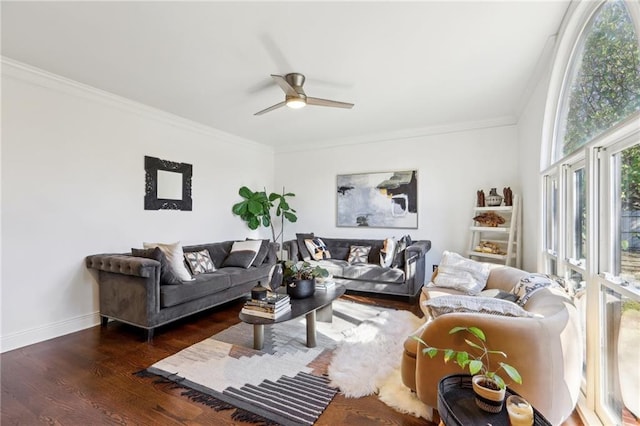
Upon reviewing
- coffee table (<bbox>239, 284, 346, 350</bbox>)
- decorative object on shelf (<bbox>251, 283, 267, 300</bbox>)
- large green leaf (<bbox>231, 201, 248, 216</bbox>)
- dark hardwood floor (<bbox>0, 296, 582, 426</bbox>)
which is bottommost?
dark hardwood floor (<bbox>0, 296, 582, 426</bbox>)

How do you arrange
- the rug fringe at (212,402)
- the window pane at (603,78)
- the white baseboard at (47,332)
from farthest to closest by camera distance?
the white baseboard at (47,332), the rug fringe at (212,402), the window pane at (603,78)

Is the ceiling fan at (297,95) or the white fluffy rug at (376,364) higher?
the ceiling fan at (297,95)

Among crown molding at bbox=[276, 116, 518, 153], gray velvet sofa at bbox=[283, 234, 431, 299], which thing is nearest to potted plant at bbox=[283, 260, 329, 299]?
gray velvet sofa at bbox=[283, 234, 431, 299]

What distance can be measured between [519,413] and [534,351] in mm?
437

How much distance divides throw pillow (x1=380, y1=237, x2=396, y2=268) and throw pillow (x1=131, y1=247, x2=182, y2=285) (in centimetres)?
269

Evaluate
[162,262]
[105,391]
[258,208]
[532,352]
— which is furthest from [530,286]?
[258,208]

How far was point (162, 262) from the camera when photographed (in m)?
2.95

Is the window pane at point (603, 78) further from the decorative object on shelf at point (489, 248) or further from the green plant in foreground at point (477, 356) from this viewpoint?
the decorative object on shelf at point (489, 248)

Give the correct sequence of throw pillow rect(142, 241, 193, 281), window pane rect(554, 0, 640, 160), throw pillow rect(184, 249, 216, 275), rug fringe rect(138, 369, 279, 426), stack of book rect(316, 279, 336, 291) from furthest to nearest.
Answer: throw pillow rect(184, 249, 216, 275), throw pillow rect(142, 241, 193, 281), stack of book rect(316, 279, 336, 291), rug fringe rect(138, 369, 279, 426), window pane rect(554, 0, 640, 160)

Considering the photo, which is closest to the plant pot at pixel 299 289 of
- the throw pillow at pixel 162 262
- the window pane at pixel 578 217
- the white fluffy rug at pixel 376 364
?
the white fluffy rug at pixel 376 364

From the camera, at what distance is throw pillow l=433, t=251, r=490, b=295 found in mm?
2990

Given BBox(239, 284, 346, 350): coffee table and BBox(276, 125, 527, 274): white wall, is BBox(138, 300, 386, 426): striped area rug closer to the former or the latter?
BBox(239, 284, 346, 350): coffee table

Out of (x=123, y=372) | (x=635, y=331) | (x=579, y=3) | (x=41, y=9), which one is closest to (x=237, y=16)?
(x=41, y=9)

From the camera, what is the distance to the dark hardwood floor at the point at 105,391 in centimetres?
178
